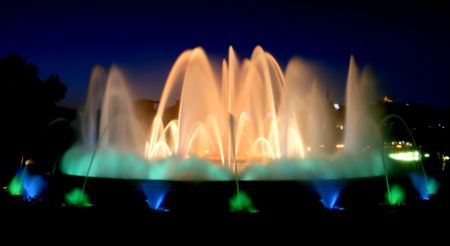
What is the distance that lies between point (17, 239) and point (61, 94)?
32.8 meters

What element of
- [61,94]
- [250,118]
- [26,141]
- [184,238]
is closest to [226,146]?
[250,118]

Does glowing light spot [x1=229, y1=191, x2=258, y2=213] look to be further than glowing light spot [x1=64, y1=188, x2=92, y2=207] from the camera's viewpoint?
No

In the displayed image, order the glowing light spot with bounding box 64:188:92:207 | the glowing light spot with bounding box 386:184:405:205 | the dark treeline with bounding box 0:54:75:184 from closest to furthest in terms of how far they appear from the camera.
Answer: the glowing light spot with bounding box 64:188:92:207
the glowing light spot with bounding box 386:184:405:205
the dark treeline with bounding box 0:54:75:184

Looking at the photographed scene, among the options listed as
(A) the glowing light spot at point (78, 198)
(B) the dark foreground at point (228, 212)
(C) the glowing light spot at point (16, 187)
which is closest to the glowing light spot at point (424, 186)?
(B) the dark foreground at point (228, 212)

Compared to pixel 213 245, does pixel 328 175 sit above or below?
above

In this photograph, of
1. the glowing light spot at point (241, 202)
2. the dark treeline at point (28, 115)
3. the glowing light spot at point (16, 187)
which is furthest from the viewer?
the dark treeline at point (28, 115)

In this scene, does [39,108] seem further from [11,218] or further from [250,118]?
[11,218]

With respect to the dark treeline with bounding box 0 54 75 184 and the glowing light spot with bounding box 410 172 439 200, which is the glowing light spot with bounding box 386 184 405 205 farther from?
the dark treeline with bounding box 0 54 75 184

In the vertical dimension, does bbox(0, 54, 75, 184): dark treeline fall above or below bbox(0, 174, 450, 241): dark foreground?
above

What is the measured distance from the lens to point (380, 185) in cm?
1242

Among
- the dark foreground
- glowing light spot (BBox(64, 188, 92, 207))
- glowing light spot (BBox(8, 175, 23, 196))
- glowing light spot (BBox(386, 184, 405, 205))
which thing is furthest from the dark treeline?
glowing light spot (BBox(386, 184, 405, 205))

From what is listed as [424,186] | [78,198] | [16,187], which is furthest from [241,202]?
[16,187]

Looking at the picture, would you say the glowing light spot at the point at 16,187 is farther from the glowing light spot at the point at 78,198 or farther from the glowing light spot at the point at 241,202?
the glowing light spot at the point at 241,202

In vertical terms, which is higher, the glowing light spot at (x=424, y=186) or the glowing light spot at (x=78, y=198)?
the glowing light spot at (x=78, y=198)
